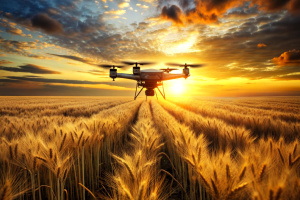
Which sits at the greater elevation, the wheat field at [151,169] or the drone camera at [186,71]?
the drone camera at [186,71]

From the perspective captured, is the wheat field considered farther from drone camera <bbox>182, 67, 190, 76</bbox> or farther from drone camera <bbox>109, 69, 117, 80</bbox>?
drone camera <bbox>182, 67, 190, 76</bbox>

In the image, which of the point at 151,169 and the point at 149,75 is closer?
the point at 151,169

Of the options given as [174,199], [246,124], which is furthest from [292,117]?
[174,199]

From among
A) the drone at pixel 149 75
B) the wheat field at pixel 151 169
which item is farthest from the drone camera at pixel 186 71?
the wheat field at pixel 151 169

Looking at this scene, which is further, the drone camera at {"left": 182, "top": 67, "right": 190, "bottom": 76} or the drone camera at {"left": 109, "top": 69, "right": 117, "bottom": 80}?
the drone camera at {"left": 182, "top": 67, "right": 190, "bottom": 76}

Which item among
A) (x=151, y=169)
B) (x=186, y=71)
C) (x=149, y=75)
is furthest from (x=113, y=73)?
(x=151, y=169)

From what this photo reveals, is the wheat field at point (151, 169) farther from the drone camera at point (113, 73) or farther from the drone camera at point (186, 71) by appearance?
the drone camera at point (186, 71)

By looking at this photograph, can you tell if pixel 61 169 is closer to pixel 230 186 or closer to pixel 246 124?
pixel 230 186

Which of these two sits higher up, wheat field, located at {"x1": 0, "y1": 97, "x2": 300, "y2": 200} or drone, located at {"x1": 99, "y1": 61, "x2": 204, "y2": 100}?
drone, located at {"x1": 99, "y1": 61, "x2": 204, "y2": 100}

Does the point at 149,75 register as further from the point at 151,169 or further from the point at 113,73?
the point at 151,169

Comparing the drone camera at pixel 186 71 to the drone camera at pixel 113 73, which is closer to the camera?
the drone camera at pixel 113 73

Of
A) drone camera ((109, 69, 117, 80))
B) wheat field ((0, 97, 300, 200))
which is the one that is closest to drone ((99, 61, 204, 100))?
drone camera ((109, 69, 117, 80))
